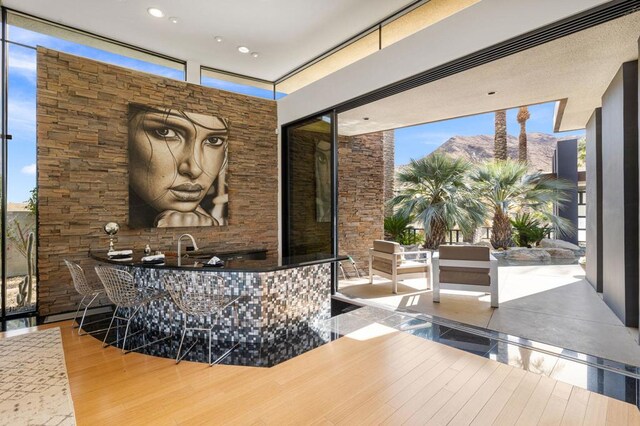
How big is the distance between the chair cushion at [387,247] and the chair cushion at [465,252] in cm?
78

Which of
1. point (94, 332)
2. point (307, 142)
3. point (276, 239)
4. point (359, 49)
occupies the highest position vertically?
point (359, 49)

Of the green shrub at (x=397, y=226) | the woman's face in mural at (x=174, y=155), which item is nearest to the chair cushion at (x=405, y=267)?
the green shrub at (x=397, y=226)

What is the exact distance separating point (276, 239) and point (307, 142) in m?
2.10

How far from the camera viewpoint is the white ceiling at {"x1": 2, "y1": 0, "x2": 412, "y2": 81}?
418cm

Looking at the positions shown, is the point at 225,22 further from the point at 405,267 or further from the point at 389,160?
the point at 389,160

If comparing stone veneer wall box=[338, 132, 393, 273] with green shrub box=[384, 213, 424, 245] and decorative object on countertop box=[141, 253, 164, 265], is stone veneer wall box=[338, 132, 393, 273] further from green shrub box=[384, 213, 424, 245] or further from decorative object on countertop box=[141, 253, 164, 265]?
decorative object on countertop box=[141, 253, 164, 265]

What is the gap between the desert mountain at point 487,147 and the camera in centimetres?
2670

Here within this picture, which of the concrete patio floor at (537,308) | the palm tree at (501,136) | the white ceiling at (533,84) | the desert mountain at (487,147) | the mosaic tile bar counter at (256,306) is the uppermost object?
the desert mountain at (487,147)

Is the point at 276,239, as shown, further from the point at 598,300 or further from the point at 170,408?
the point at 598,300

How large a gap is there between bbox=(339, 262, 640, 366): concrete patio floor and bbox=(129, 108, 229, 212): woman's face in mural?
3214 mm

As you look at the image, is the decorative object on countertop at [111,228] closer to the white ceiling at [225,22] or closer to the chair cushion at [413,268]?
the white ceiling at [225,22]

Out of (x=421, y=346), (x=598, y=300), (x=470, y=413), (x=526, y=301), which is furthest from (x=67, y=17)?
(x=598, y=300)

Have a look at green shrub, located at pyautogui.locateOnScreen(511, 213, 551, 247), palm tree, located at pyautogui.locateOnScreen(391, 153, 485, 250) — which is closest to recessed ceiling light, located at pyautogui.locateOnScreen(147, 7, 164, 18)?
palm tree, located at pyautogui.locateOnScreen(391, 153, 485, 250)

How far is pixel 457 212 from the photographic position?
754 centimetres
